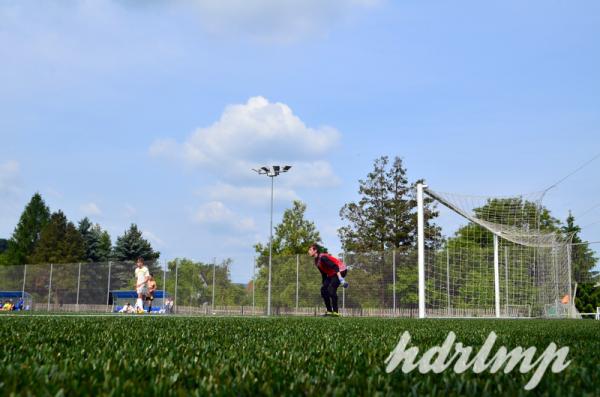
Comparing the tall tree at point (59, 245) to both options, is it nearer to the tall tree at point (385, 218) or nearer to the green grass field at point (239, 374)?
the tall tree at point (385, 218)

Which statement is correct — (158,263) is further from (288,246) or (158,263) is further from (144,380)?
(144,380)

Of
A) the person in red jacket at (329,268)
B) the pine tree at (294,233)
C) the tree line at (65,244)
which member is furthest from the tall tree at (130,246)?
the person in red jacket at (329,268)

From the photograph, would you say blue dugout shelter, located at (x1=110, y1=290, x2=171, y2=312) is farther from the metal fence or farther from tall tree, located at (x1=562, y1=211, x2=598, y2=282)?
tall tree, located at (x1=562, y1=211, x2=598, y2=282)

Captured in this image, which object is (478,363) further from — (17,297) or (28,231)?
(28,231)

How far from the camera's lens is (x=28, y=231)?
6638 cm

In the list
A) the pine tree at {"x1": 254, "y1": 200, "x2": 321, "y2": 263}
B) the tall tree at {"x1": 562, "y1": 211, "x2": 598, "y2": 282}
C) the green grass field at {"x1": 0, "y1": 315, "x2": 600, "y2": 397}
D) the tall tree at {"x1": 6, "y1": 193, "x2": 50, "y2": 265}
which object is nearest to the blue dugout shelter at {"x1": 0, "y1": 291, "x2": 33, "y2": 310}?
the pine tree at {"x1": 254, "y1": 200, "x2": 321, "y2": 263}

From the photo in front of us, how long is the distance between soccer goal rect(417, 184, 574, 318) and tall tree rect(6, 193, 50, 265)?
52.0 m

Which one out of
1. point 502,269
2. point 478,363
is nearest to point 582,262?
point 502,269

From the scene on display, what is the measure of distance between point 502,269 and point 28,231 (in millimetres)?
57394

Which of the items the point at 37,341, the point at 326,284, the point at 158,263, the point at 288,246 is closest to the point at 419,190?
the point at 326,284

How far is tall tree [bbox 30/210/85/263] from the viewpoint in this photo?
187 feet

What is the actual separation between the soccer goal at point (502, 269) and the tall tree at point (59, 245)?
41672 millimetres

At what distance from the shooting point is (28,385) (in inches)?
82.0

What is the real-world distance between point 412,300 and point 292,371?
24.0m
